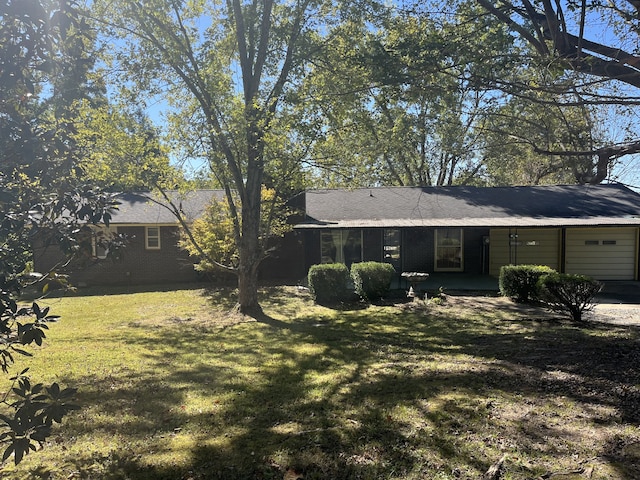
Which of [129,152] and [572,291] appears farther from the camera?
[129,152]

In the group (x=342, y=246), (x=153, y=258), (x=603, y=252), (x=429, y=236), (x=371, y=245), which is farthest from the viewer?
(x=153, y=258)

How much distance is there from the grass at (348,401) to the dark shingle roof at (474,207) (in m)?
6.45

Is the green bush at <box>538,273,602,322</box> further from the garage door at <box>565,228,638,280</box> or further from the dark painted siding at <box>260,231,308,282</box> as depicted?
the dark painted siding at <box>260,231,308,282</box>

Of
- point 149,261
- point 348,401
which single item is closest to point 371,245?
point 149,261

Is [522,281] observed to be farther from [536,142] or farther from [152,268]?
[152,268]

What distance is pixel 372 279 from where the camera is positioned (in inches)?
525

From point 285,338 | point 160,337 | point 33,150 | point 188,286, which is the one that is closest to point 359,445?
point 33,150

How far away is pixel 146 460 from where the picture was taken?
4.02m

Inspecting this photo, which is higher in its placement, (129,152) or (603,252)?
(129,152)

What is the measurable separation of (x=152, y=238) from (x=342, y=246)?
839 cm

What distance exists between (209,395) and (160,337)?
14.9 ft

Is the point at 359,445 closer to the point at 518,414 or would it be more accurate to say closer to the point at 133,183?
the point at 518,414

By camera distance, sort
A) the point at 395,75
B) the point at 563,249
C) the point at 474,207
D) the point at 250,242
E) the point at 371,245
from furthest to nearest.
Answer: the point at 371,245 < the point at 474,207 < the point at 563,249 < the point at 250,242 < the point at 395,75

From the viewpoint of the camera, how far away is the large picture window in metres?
18.5
